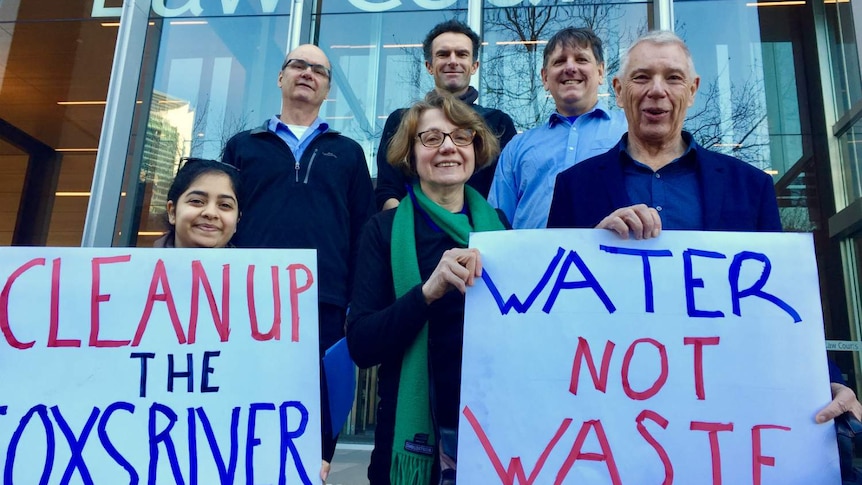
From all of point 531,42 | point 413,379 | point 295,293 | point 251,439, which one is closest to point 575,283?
point 413,379

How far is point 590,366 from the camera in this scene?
53.9 inches

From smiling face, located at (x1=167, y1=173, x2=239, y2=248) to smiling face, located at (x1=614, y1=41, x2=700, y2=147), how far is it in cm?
124

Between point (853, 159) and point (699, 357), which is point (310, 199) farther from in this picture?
point (853, 159)

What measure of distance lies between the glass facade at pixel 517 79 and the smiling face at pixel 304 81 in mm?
2903

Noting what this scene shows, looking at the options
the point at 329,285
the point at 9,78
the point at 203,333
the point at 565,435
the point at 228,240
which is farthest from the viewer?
the point at 9,78

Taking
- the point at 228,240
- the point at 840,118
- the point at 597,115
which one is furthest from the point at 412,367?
the point at 840,118

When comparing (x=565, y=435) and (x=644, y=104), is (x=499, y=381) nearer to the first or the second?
(x=565, y=435)

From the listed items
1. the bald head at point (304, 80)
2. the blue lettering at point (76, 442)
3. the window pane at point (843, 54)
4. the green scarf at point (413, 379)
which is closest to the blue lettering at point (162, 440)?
the blue lettering at point (76, 442)

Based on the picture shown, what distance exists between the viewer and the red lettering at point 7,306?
5.12 ft

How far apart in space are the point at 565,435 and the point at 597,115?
150 cm

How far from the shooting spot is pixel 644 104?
1.65 meters

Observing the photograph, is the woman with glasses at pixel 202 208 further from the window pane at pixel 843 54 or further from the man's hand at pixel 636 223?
the window pane at pixel 843 54

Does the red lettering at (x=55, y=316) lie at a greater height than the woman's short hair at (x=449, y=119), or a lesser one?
lesser

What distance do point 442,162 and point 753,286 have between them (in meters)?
0.87
